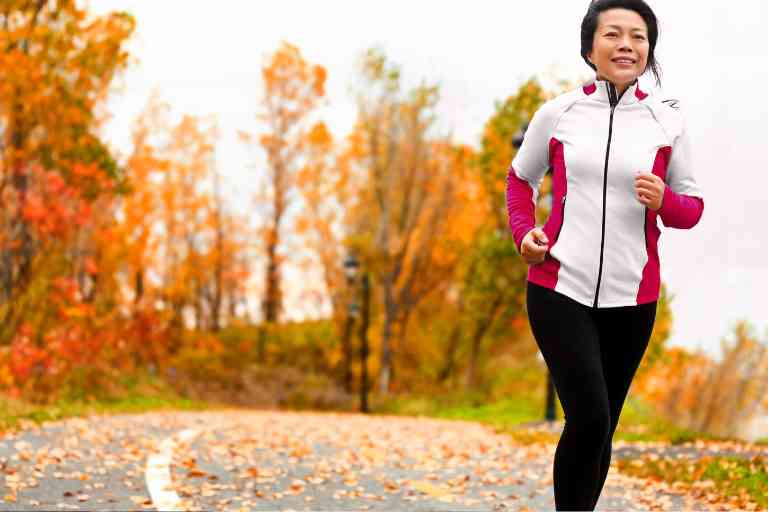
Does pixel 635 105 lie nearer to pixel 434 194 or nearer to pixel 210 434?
pixel 210 434

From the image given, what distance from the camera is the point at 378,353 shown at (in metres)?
35.1

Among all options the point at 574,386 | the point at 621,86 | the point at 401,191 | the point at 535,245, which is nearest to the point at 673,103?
the point at 621,86

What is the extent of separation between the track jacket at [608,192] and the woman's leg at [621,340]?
0.05 m

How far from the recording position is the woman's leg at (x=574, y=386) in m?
3.72

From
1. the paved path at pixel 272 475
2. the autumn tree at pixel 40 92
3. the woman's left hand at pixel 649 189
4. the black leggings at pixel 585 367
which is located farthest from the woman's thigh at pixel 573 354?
the autumn tree at pixel 40 92

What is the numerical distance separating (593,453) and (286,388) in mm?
35954

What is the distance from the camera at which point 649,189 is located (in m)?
3.72

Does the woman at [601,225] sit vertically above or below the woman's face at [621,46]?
below

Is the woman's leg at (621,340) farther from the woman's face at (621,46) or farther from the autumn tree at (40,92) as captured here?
the autumn tree at (40,92)

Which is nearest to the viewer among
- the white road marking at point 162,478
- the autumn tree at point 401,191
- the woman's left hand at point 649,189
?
the woman's left hand at point 649,189

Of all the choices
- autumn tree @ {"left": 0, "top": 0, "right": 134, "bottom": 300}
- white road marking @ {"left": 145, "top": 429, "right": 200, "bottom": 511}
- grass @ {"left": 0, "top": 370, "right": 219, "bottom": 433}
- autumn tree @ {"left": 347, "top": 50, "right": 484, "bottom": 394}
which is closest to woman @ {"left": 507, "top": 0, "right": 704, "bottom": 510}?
white road marking @ {"left": 145, "top": 429, "right": 200, "bottom": 511}

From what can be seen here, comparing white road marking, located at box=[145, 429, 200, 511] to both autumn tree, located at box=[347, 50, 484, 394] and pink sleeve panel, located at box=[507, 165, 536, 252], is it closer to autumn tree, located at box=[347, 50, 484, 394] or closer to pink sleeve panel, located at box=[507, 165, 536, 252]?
pink sleeve panel, located at box=[507, 165, 536, 252]

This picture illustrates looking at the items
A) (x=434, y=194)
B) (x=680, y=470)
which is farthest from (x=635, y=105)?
(x=434, y=194)

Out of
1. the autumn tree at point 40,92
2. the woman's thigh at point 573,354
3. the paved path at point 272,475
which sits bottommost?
the paved path at point 272,475
